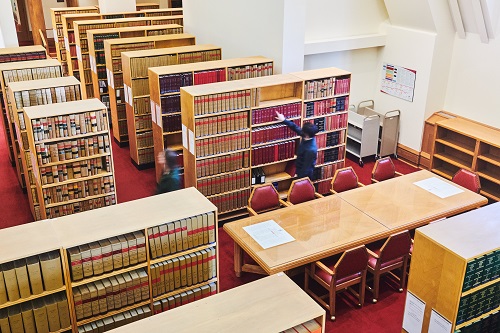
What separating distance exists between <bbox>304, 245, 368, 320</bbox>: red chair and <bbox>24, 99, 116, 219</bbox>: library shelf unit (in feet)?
9.52

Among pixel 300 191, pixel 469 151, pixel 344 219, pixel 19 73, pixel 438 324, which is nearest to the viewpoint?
pixel 438 324

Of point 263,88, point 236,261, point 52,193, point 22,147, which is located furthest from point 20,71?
point 236,261

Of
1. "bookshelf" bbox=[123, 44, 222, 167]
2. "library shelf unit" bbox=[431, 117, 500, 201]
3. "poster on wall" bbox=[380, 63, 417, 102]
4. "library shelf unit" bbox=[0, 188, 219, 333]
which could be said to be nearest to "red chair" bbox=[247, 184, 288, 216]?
"library shelf unit" bbox=[0, 188, 219, 333]

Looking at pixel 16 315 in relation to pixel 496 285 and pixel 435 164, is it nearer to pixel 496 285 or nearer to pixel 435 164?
pixel 496 285

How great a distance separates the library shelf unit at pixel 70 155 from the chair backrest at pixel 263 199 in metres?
1.86

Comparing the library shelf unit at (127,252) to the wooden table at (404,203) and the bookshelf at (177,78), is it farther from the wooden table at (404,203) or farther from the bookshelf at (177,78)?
the bookshelf at (177,78)

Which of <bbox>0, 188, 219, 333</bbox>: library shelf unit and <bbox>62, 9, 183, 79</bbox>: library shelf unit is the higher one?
<bbox>62, 9, 183, 79</bbox>: library shelf unit

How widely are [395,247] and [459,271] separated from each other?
1.51 m

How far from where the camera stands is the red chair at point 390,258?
5461mm

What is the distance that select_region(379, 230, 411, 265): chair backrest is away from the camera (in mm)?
5434

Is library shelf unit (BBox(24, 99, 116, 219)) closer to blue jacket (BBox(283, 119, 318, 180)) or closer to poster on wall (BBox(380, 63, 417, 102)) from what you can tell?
blue jacket (BBox(283, 119, 318, 180))

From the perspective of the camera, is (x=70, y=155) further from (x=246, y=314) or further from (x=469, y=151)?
(x=469, y=151)

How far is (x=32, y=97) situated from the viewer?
6680 millimetres

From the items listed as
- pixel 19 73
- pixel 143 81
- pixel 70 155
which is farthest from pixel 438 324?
pixel 19 73
